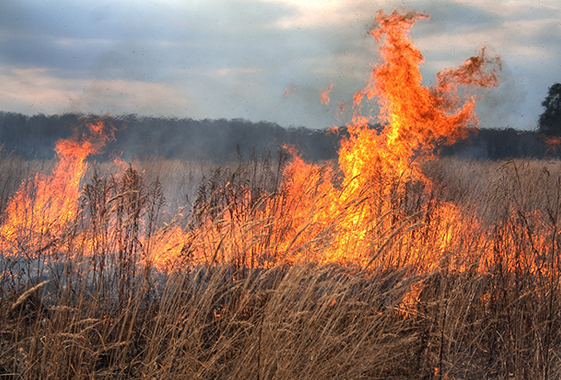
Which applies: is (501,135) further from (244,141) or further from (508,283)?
(508,283)

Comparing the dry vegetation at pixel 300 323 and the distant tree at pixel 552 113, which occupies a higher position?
the distant tree at pixel 552 113

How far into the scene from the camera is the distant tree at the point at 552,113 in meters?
25.4

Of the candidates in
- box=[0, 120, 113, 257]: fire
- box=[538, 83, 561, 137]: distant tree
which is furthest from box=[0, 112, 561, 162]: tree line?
box=[0, 120, 113, 257]: fire

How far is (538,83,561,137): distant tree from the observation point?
83.2 feet

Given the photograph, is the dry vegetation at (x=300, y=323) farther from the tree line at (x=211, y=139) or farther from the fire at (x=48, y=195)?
the tree line at (x=211, y=139)

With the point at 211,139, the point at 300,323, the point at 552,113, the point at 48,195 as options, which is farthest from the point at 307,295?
the point at 211,139

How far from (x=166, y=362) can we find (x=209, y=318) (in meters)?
1.13

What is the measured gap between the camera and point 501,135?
33594 millimetres

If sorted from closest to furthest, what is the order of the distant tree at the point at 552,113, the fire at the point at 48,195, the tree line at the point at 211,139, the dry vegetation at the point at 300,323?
the dry vegetation at the point at 300,323 < the fire at the point at 48,195 < the distant tree at the point at 552,113 < the tree line at the point at 211,139

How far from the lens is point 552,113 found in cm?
2545

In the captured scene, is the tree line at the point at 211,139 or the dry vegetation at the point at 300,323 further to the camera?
the tree line at the point at 211,139

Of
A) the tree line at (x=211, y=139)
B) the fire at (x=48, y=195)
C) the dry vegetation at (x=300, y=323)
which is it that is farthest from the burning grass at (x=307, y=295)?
the tree line at (x=211, y=139)

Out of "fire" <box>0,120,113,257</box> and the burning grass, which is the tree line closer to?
"fire" <box>0,120,113,257</box>

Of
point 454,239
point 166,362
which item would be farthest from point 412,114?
point 166,362
